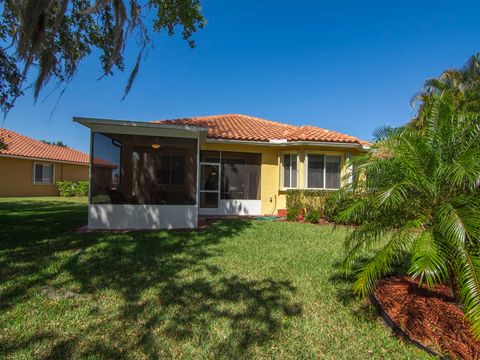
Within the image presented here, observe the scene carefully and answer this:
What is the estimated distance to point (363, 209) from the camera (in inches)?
160

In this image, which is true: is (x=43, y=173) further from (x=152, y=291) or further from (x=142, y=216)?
(x=152, y=291)

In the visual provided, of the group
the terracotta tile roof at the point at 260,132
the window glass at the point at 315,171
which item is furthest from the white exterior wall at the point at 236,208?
the terracotta tile roof at the point at 260,132

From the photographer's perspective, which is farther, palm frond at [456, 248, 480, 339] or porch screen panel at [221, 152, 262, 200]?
porch screen panel at [221, 152, 262, 200]

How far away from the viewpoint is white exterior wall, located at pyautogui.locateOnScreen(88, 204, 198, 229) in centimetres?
916

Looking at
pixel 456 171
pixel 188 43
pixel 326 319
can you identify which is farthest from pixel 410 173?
pixel 188 43

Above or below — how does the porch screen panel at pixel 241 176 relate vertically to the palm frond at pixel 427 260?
above

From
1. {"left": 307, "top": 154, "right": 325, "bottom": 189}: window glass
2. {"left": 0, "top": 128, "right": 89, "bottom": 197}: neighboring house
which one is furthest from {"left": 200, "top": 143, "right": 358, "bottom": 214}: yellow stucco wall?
{"left": 0, "top": 128, "right": 89, "bottom": 197}: neighboring house

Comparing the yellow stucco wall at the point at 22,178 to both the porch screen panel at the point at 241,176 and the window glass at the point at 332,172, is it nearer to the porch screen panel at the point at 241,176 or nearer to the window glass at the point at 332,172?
the porch screen panel at the point at 241,176

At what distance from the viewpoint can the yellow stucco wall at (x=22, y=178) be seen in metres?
21.4

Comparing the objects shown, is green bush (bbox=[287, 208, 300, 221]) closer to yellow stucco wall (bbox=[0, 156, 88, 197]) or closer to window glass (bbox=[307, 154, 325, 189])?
window glass (bbox=[307, 154, 325, 189])

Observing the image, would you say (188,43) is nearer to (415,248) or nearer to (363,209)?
(363,209)

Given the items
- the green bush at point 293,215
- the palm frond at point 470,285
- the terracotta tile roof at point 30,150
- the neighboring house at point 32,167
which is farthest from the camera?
the terracotta tile roof at point 30,150

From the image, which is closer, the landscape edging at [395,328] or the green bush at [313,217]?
the landscape edging at [395,328]

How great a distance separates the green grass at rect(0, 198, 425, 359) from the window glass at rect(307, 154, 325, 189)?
6.41 m
